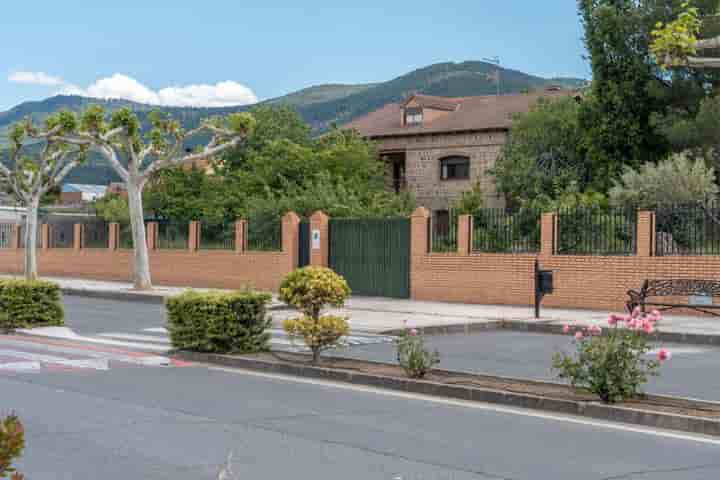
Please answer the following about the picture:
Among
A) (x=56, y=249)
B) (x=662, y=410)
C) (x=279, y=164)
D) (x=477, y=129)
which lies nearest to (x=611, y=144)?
(x=477, y=129)

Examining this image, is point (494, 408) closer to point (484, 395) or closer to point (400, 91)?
point (484, 395)

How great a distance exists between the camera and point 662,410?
10.1m

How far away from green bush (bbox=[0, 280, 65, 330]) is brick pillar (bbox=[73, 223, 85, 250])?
2144cm

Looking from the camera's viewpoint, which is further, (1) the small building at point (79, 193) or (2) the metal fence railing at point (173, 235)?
(1) the small building at point (79, 193)

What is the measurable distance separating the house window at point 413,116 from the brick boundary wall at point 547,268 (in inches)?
963

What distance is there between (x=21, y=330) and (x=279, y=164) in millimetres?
26229

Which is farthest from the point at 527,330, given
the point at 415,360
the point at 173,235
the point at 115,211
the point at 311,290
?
the point at 115,211

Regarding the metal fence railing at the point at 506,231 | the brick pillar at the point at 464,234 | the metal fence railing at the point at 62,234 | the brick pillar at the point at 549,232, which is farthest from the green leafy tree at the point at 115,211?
the brick pillar at the point at 549,232

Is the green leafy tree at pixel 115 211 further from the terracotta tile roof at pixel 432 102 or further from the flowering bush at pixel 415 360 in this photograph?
the flowering bush at pixel 415 360

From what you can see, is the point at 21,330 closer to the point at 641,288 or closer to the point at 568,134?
the point at 641,288

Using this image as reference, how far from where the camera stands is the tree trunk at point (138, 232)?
30.9m

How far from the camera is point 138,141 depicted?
3147 centimetres

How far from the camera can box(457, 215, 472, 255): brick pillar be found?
2658 centimetres

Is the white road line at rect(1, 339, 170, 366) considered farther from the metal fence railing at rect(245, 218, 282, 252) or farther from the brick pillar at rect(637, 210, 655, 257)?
the metal fence railing at rect(245, 218, 282, 252)
